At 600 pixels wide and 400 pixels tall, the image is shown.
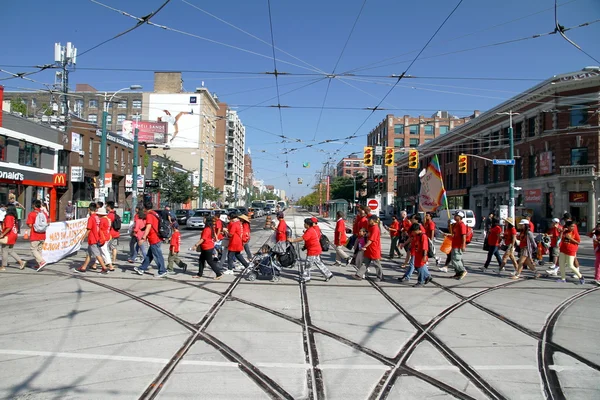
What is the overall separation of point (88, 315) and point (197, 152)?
70588 mm

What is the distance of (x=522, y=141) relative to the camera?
42469mm

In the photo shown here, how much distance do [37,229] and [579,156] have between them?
38.0 metres

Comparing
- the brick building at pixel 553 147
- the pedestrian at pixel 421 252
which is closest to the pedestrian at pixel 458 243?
the pedestrian at pixel 421 252

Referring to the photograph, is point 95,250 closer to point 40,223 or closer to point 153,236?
point 40,223

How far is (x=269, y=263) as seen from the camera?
11117mm

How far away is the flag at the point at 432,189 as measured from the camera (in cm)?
1667

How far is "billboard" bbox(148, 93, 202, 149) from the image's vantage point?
2862 inches

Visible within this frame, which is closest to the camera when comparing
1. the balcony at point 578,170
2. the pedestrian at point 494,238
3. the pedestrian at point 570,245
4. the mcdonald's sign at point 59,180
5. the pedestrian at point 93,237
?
the pedestrian at point 93,237

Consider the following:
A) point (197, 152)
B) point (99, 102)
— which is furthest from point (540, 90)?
point (99, 102)

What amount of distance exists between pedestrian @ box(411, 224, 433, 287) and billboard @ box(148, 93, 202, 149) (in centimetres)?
6532

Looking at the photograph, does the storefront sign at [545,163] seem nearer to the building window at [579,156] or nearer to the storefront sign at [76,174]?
the building window at [579,156]

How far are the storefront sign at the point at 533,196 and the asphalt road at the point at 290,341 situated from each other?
32.4m

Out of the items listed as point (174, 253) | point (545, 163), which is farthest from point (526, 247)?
point (545, 163)

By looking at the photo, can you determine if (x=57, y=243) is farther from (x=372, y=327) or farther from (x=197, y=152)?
(x=197, y=152)
